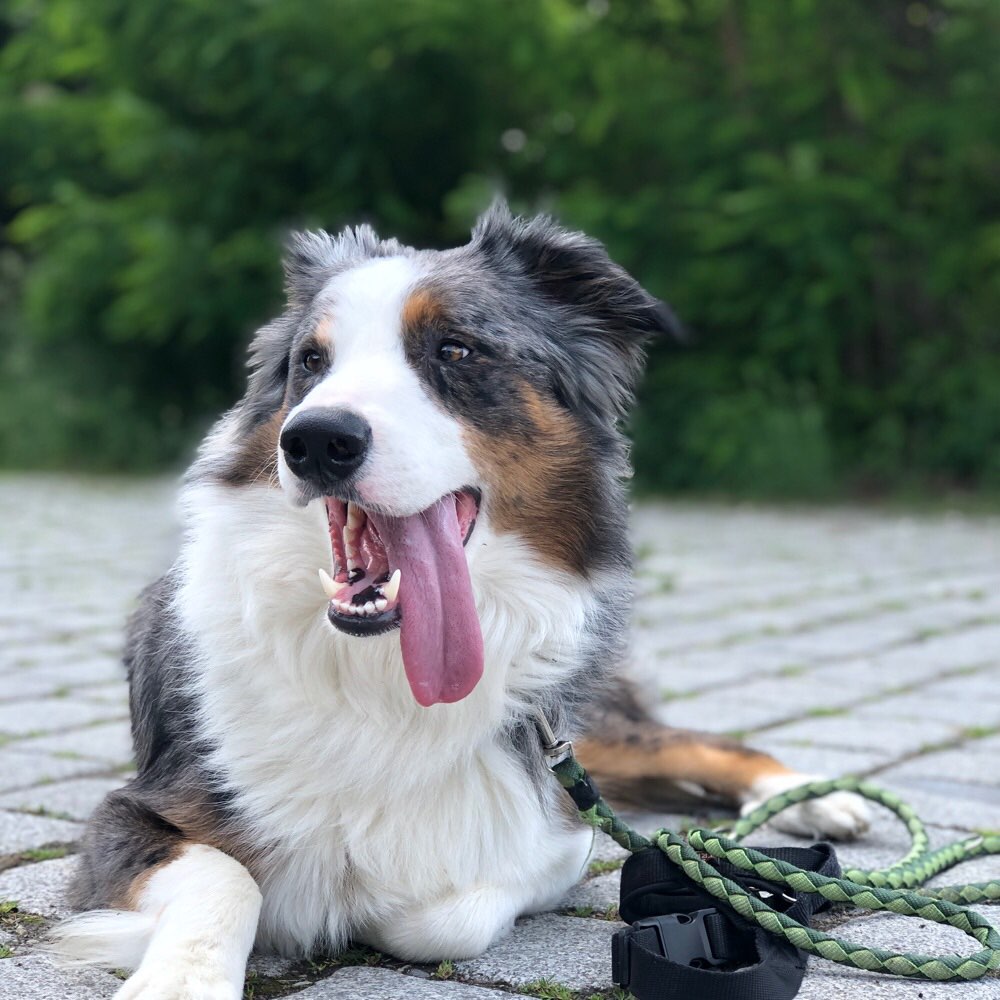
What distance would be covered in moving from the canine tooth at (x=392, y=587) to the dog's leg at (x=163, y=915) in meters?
0.59

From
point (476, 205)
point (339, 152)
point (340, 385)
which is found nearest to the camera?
point (340, 385)

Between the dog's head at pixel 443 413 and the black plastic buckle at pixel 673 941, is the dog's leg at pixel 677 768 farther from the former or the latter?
the black plastic buckle at pixel 673 941

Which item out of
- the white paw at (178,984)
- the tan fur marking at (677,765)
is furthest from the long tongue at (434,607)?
the tan fur marking at (677,765)

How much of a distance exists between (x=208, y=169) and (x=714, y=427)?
7052mm

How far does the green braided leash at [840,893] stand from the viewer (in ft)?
8.38

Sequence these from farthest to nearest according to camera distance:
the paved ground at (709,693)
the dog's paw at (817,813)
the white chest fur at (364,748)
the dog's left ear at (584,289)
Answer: the dog's paw at (817,813)
the dog's left ear at (584,289)
the white chest fur at (364,748)
the paved ground at (709,693)

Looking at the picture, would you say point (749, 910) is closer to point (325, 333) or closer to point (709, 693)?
point (325, 333)

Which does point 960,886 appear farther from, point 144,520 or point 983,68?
point 983,68

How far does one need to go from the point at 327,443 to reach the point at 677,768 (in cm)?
169

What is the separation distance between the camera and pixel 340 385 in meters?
2.78

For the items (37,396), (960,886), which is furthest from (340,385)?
(37,396)

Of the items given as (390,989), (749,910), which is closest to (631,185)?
(749,910)

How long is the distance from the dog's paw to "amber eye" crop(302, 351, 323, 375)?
162cm

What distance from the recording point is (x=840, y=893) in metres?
2.69
